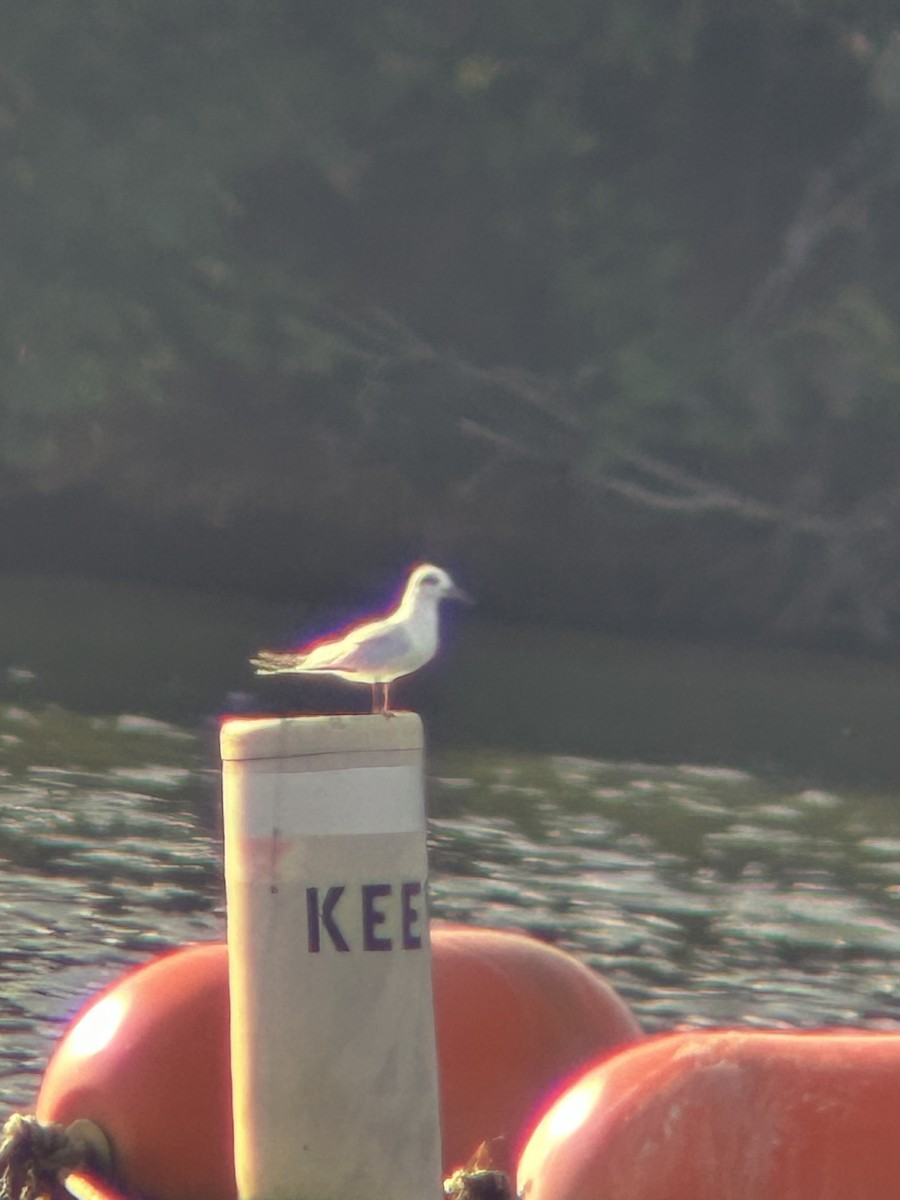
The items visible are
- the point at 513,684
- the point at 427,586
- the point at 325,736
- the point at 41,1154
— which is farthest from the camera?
the point at 513,684

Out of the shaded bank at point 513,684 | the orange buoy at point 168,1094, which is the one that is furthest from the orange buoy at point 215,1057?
the shaded bank at point 513,684

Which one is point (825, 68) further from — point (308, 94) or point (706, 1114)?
point (706, 1114)

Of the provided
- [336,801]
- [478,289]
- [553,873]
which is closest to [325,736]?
[336,801]

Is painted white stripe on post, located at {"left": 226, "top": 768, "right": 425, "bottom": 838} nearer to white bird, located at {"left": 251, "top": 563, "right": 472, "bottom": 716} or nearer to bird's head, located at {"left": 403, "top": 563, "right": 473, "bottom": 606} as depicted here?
white bird, located at {"left": 251, "top": 563, "right": 472, "bottom": 716}

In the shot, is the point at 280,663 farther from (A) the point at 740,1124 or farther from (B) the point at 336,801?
(A) the point at 740,1124

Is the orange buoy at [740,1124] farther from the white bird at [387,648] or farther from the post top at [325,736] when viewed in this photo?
the white bird at [387,648]

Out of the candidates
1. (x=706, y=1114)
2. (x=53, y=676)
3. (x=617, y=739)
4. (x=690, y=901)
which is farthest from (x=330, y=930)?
(x=53, y=676)
